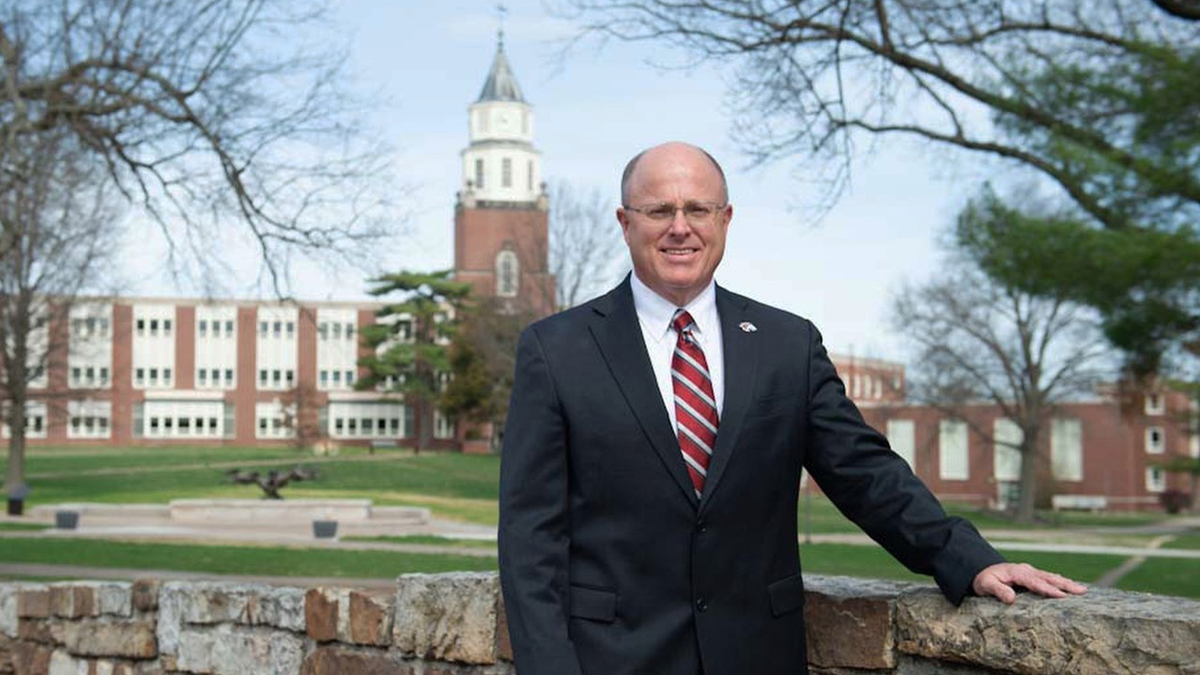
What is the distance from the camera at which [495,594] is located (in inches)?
163

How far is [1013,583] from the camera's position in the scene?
312 centimetres

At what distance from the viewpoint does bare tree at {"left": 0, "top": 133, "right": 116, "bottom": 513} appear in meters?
14.6

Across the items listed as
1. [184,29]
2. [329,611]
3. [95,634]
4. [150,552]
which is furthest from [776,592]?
[150,552]

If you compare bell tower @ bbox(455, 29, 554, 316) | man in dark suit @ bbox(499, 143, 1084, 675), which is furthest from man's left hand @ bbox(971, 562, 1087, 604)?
bell tower @ bbox(455, 29, 554, 316)

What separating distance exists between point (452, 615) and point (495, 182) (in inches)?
3169

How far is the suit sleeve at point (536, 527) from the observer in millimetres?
2814

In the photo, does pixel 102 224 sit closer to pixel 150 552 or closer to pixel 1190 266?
pixel 150 552

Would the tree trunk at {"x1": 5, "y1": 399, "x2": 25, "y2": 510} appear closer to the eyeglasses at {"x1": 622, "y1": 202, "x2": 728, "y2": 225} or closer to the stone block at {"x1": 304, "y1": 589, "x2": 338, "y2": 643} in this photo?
the stone block at {"x1": 304, "y1": 589, "x2": 338, "y2": 643}

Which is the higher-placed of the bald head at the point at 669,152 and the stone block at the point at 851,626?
the bald head at the point at 669,152

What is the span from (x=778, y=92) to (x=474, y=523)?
53.2ft

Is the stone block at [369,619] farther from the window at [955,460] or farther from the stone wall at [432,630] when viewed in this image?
the window at [955,460]

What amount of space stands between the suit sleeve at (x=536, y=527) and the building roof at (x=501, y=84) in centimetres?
8417

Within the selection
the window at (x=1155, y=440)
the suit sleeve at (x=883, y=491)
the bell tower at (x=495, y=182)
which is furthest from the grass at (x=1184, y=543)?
the bell tower at (x=495, y=182)

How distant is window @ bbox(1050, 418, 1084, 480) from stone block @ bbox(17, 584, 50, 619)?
2127 inches
